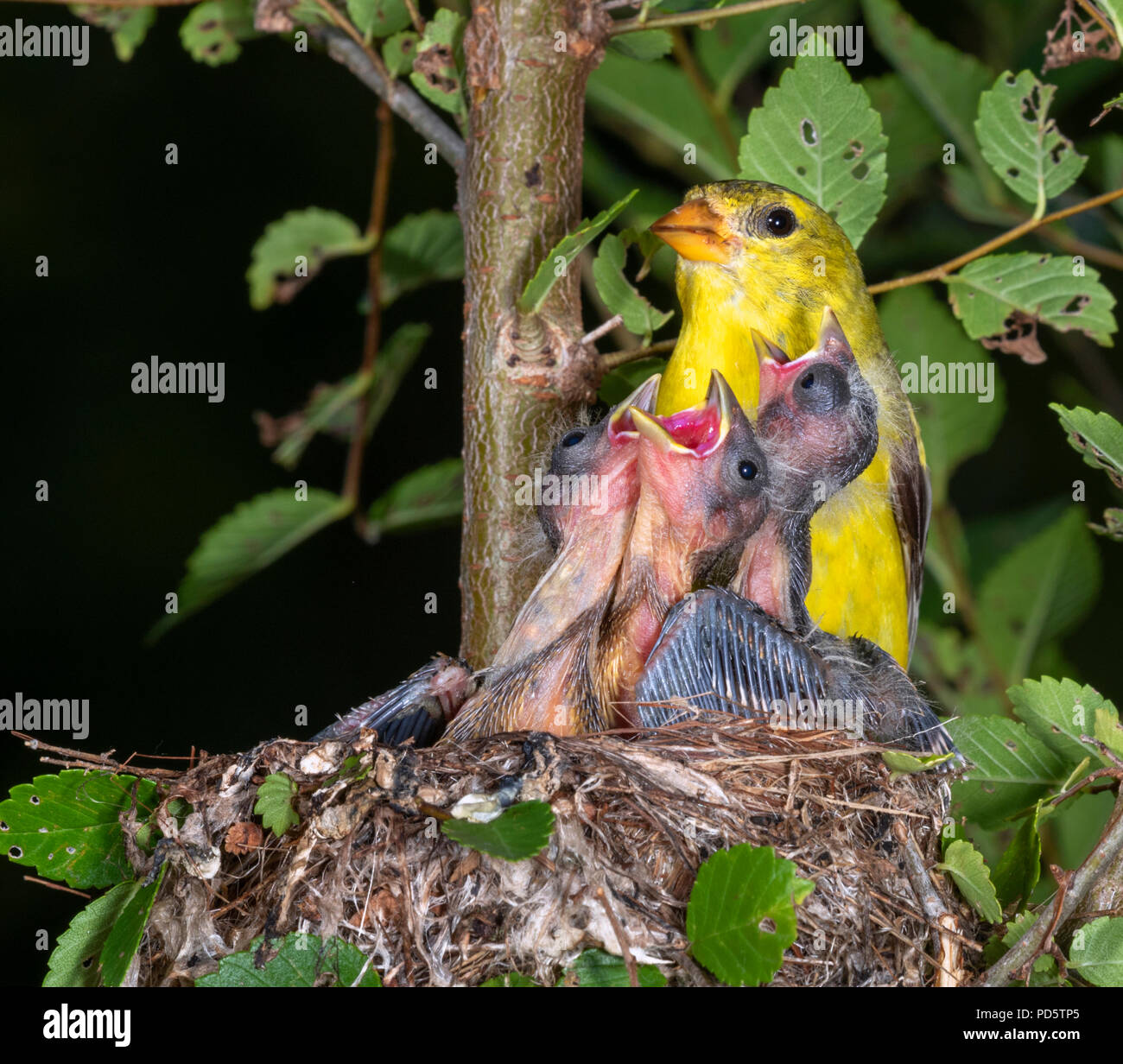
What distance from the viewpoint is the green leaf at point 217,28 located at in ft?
6.70

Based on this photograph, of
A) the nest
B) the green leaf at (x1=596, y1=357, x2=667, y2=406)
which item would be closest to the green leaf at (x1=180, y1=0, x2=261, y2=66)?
the green leaf at (x1=596, y1=357, x2=667, y2=406)

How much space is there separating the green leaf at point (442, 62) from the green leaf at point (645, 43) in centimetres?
22

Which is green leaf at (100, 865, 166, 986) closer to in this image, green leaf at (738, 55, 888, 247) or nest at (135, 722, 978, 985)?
nest at (135, 722, 978, 985)

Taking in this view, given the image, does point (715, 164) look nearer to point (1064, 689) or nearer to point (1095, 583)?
point (1095, 583)

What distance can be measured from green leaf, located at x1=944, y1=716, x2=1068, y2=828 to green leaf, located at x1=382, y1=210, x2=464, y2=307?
3.75 ft

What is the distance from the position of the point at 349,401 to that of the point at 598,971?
125 centimetres

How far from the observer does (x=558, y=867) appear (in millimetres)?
1227

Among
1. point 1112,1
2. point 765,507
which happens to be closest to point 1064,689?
point 765,507

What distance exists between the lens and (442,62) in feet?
5.68

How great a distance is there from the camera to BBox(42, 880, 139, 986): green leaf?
1.29 metres

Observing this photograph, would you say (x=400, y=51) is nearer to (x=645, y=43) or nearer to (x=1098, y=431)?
(x=645, y=43)

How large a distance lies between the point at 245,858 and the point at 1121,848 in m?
0.87

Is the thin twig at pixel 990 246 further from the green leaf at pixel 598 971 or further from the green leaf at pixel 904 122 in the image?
the green leaf at pixel 598 971

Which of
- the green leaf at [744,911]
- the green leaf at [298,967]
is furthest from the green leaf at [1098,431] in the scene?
the green leaf at [298,967]
